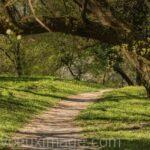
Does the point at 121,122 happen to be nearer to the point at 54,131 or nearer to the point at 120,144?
the point at 54,131

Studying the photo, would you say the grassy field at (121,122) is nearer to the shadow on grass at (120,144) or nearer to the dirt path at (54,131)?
the shadow on grass at (120,144)

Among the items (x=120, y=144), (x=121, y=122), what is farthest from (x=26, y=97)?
(x=120, y=144)

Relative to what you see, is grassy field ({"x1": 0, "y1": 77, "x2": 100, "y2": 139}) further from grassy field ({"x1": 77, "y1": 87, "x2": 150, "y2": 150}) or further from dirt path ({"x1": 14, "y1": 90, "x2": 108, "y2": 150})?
grassy field ({"x1": 77, "y1": 87, "x2": 150, "y2": 150})

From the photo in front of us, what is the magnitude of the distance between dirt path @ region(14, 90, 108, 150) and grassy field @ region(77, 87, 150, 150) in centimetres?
53

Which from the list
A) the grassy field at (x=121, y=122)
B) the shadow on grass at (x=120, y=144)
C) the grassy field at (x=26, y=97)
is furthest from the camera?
the grassy field at (x=26, y=97)

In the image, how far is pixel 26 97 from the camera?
1196 inches

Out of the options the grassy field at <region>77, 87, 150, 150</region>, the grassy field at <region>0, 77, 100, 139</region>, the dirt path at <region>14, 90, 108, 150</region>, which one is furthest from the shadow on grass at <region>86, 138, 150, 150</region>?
the grassy field at <region>0, 77, 100, 139</region>

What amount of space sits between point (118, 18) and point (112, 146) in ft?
12.2

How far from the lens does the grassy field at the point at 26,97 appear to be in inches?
851

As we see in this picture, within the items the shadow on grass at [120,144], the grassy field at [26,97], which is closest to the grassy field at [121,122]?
the shadow on grass at [120,144]

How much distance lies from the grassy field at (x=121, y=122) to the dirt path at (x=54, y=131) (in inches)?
20.9

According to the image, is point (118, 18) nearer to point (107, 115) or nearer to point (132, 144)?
point (132, 144)

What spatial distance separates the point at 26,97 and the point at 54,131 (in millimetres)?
11208

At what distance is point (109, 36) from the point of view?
16.3 metres
